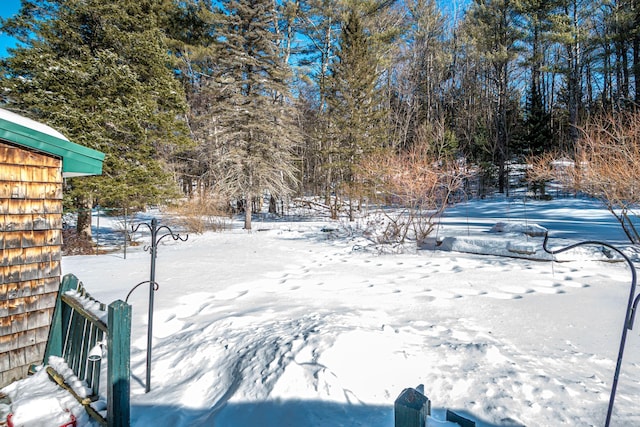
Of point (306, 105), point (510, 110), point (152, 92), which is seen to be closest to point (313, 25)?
point (306, 105)

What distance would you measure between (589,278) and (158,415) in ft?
19.0

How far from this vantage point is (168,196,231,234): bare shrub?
1152 centimetres

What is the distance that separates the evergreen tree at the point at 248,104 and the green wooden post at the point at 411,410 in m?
12.2

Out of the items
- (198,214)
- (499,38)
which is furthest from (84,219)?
(499,38)

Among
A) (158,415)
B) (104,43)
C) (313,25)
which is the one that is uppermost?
(313,25)

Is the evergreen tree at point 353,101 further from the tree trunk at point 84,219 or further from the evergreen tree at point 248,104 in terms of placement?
the tree trunk at point 84,219

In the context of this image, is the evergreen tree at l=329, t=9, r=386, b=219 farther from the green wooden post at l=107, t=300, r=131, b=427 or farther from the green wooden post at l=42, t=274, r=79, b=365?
the green wooden post at l=107, t=300, r=131, b=427

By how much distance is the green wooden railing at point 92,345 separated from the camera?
2066 millimetres

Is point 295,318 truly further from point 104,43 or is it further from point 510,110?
point 510,110

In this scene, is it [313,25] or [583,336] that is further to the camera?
[313,25]

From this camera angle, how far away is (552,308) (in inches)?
157

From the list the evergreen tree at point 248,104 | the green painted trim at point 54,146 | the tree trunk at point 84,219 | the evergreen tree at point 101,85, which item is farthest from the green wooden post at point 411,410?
the evergreen tree at point 248,104

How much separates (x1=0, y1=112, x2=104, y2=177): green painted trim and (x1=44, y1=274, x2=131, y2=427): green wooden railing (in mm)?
1151

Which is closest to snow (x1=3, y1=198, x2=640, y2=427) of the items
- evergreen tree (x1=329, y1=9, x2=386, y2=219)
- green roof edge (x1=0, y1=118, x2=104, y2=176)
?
green roof edge (x1=0, y1=118, x2=104, y2=176)
